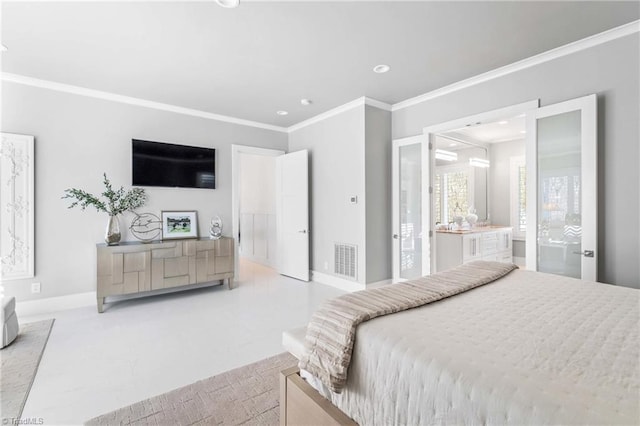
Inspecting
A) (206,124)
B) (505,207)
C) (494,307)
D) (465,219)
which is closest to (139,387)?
(494,307)

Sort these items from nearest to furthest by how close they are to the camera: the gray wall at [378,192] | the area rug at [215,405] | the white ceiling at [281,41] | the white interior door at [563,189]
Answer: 1. the area rug at [215,405]
2. the white ceiling at [281,41]
3. the white interior door at [563,189]
4. the gray wall at [378,192]

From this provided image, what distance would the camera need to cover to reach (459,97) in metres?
3.75

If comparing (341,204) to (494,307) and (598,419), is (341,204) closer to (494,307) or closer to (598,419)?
(494,307)

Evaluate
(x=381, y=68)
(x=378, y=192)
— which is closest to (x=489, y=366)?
(x=381, y=68)

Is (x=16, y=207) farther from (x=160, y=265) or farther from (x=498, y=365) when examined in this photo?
(x=498, y=365)

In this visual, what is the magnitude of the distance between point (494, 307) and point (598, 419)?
0.79 metres

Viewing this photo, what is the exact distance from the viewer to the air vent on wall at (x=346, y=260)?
4.43 meters

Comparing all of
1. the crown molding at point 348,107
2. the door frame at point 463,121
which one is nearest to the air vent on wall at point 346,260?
the door frame at point 463,121

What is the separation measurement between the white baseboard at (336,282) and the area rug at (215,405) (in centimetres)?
230

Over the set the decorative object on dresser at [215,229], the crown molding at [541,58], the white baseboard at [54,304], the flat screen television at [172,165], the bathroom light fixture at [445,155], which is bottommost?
the white baseboard at [54,304]

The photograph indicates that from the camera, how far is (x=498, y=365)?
98 centimetres

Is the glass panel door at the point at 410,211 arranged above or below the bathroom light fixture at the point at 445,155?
below

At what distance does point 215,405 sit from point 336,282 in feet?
9.74

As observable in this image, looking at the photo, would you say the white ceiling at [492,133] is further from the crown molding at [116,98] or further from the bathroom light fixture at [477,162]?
the crown molding at [116,98]
